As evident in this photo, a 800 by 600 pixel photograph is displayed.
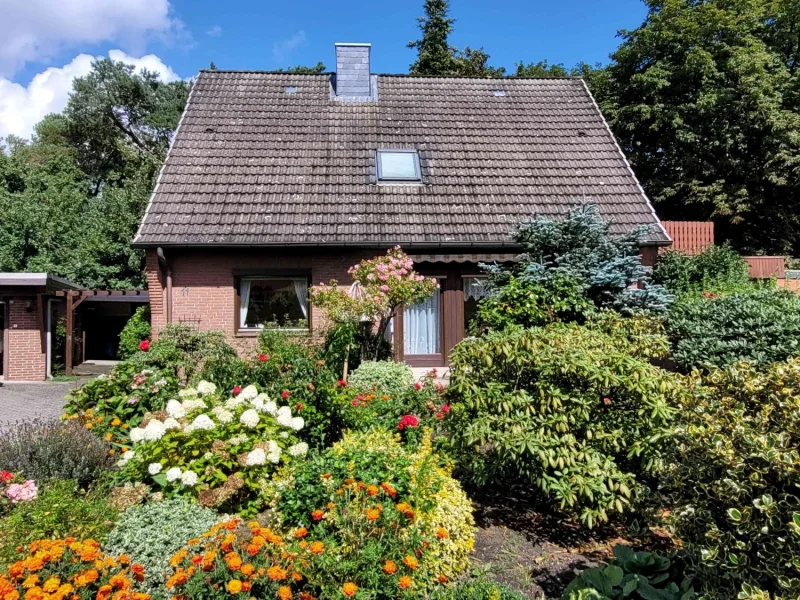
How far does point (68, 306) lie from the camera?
14.6 meters

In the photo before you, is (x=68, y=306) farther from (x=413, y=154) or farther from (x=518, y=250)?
(x=518, y=250)

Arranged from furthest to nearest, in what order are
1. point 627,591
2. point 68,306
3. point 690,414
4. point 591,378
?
point 68,306 → point 591,378 → point 690,414 → point 627,591

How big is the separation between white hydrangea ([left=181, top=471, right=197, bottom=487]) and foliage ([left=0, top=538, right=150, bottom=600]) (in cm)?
95

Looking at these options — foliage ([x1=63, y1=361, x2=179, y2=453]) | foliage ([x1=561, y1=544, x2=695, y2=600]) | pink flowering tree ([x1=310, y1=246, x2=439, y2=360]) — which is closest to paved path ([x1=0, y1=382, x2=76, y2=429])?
foliage ([x1=63, y1=361, x2=179, y2=453])

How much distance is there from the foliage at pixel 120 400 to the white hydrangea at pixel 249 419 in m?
1.60

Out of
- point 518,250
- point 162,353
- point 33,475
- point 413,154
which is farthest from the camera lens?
point 413,154

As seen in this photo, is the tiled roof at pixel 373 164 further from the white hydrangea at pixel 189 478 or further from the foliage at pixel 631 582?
the foliage at pixel 631 582

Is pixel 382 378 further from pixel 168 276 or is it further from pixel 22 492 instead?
pixel 168 276

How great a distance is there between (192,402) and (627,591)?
3804 millimetres

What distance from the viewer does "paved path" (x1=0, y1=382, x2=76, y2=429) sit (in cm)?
953

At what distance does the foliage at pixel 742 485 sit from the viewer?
99.2 inches

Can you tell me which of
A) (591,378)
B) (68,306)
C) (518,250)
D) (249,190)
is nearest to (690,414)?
(591,378)

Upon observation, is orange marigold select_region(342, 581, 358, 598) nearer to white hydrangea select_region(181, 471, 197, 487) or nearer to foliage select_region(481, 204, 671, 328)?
white hydrangea select_region(181, 471, 197, 487)

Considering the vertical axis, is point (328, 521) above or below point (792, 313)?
below
